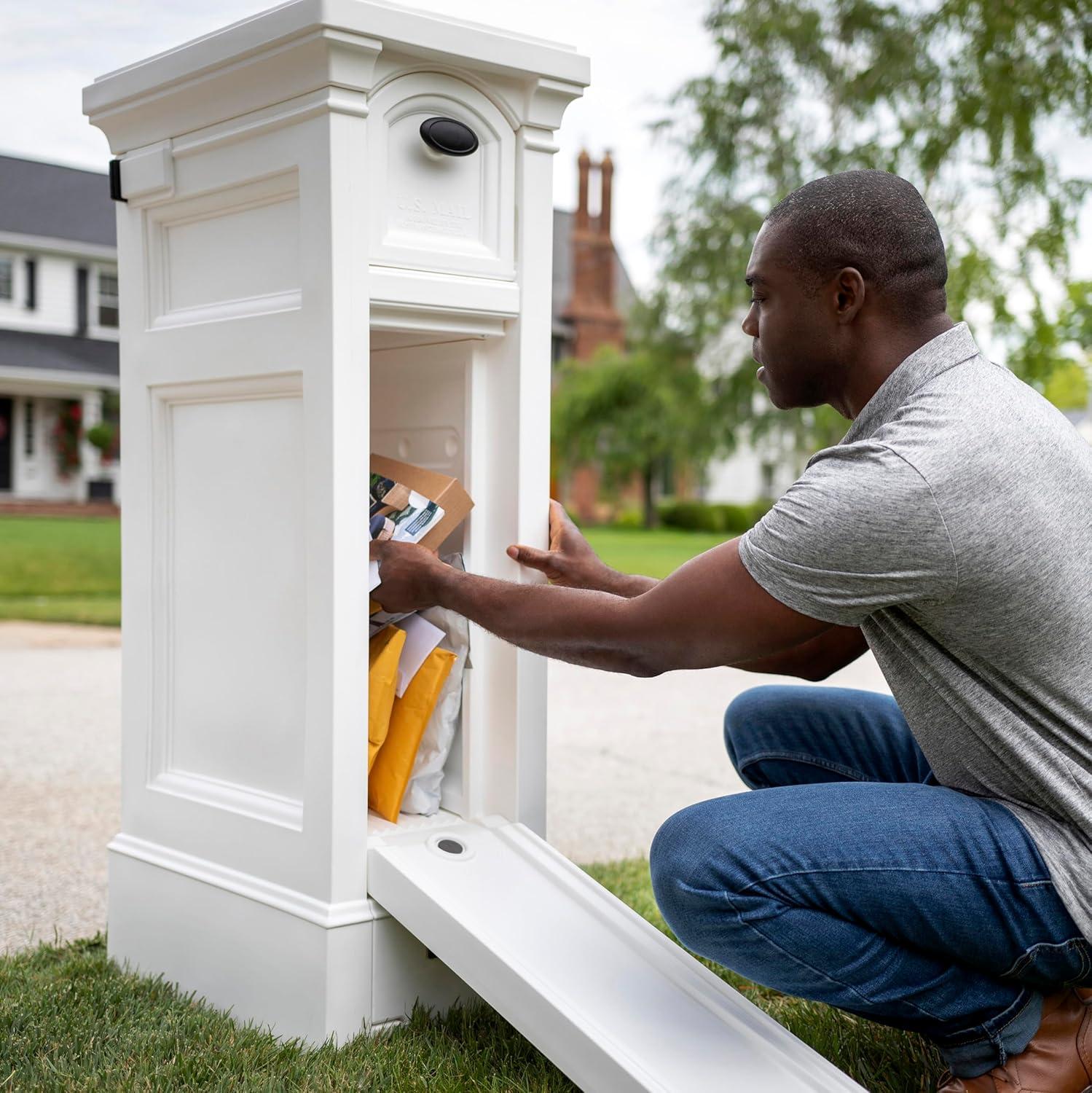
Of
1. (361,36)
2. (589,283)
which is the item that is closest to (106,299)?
(589,283)

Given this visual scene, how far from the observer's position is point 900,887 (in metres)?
1.73

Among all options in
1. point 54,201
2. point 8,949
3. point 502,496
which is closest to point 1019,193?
point 502,496

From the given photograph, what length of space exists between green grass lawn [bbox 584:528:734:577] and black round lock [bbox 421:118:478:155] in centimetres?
1020

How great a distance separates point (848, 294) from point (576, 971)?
110cm

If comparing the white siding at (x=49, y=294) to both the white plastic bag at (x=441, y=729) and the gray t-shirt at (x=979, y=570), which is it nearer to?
the white plastic bag at (x=441, y=729)

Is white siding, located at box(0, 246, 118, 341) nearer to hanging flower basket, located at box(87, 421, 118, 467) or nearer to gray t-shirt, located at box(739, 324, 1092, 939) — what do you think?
hanging flower basket, located at box(87, 421, 118, 467)

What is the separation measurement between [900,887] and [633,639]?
0.51 m

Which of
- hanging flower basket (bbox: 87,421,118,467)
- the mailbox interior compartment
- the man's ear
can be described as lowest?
the mailbox interior compartment

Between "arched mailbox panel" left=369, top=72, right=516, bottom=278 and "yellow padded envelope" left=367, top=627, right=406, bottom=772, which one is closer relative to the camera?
"arched mailbox panel" left=369, top=72, right=516, bottom=278

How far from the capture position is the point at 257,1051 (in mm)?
2068

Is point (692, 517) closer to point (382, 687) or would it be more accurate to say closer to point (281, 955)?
point (382, 687)

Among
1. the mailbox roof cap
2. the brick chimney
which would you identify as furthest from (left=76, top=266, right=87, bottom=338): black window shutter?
the mailbox roof cap

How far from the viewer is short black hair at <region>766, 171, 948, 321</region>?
1825 millimetres

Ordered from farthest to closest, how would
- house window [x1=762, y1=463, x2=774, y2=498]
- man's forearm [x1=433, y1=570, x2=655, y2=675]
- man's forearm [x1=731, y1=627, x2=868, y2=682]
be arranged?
house window [x1=762, y1=463, x2=774, y2=498]
man's forearm [x1=731, y1=627, x2=868, y2=682]
man's forearm [x1=433, y1=570, x2=655, y2=675]
